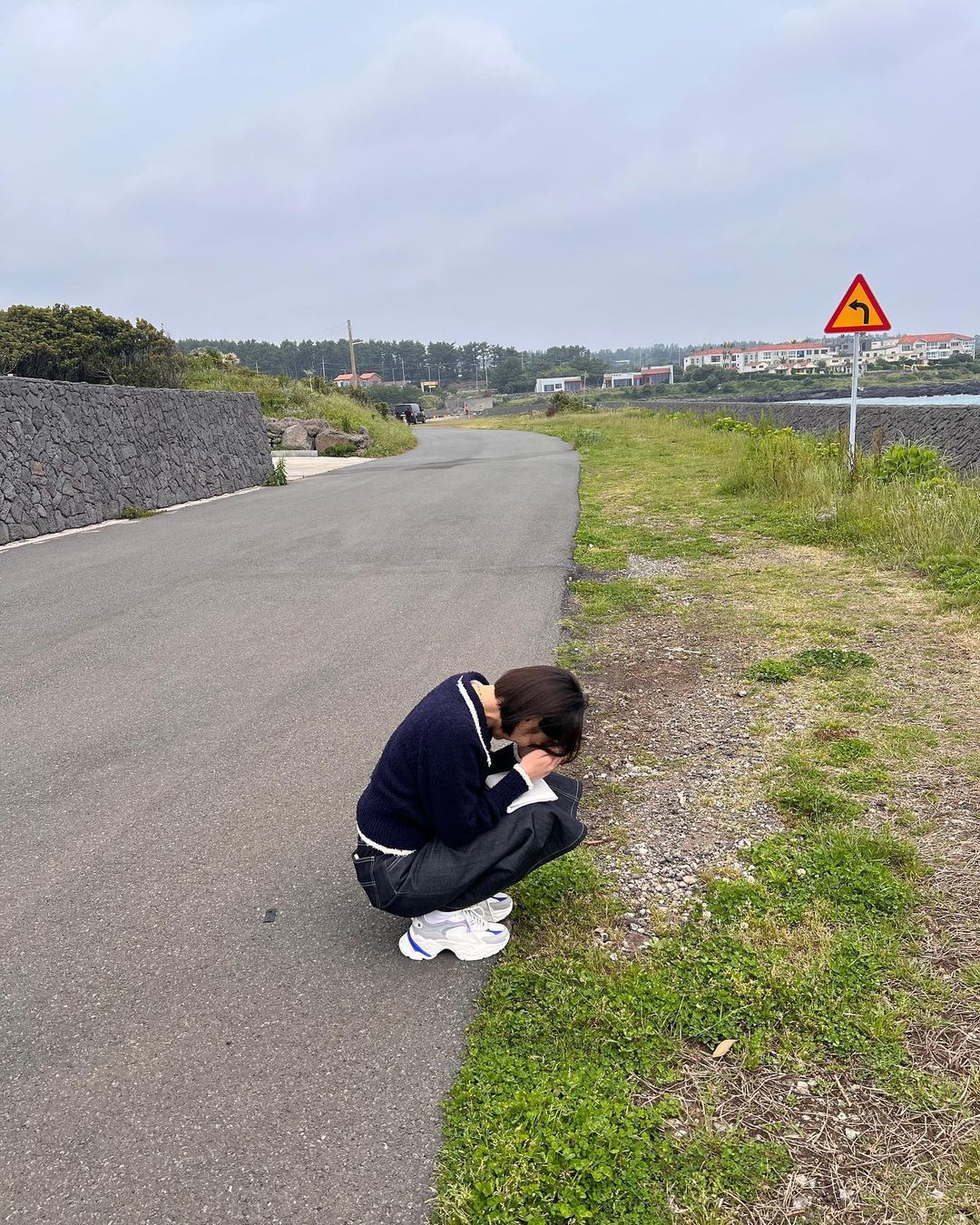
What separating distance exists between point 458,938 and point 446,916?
79mm

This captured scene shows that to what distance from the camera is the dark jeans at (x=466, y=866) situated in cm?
276

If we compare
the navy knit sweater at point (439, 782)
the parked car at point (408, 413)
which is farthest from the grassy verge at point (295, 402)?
the navy knit sweater at point (439, 782)

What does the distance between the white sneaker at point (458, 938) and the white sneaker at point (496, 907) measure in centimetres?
3

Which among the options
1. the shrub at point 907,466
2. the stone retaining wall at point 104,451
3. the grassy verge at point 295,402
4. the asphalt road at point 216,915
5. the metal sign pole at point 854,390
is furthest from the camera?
the grassy verge at point 295,402

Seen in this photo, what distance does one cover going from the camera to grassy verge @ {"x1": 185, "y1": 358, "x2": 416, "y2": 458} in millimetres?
29844

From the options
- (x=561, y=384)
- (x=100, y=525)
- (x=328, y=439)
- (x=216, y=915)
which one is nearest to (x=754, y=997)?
(x=216, y=915)

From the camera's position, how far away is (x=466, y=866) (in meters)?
2.76

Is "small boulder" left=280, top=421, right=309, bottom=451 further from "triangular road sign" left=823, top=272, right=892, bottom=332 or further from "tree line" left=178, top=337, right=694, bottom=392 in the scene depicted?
"tree line" left=178, top=337, right=694, bottom=392

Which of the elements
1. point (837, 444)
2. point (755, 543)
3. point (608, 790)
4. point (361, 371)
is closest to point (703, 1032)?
point (608, 790)

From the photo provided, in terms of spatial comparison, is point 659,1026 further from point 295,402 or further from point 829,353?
point 829,353

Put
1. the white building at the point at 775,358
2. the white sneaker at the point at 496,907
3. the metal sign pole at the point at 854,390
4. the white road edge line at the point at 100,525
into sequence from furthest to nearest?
the white building at the point at 775,358
the white road edge line at the point at 100,525
the metal sign pole at the point at 854,390
the white sneaker at the point at 496,907

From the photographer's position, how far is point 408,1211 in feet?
6.39

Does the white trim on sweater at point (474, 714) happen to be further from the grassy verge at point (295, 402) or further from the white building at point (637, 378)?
the white building at point (637, 378)

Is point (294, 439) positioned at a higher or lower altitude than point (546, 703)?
higher
